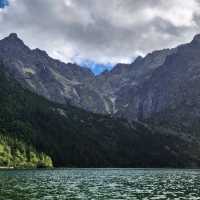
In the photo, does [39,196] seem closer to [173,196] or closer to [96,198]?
[96,198]

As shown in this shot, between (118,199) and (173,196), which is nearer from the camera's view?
(118,199)

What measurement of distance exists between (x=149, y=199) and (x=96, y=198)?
477 inches

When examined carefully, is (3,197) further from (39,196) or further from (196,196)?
(196,196)

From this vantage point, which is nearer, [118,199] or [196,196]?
[118,199]

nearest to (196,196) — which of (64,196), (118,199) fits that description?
(118,199)

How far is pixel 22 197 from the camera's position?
92.6 metres

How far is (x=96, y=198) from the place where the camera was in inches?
3691

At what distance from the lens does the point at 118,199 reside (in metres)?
92.5

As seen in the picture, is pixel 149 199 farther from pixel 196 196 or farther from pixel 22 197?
pixel 22 197

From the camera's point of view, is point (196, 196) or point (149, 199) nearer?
point (149, 199)

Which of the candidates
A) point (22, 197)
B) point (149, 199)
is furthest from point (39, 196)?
point (149, 199)

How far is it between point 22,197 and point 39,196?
4600 mm

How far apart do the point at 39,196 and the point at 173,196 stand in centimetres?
3244

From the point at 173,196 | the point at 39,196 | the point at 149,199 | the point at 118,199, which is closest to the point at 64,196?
the point at 39,196
